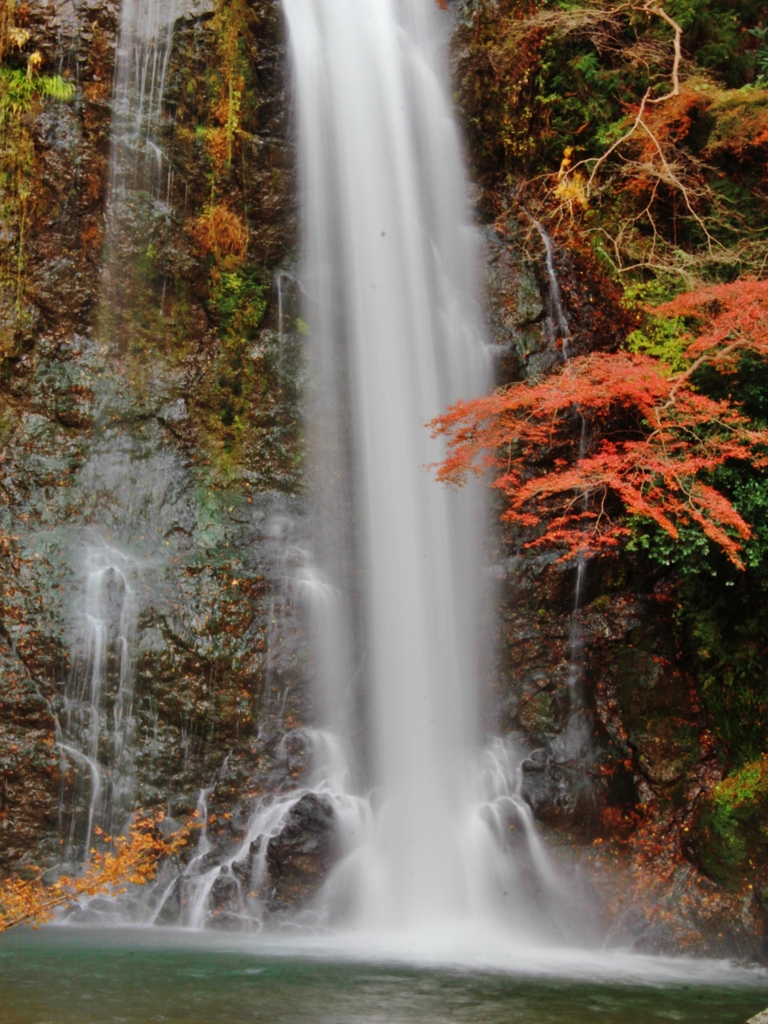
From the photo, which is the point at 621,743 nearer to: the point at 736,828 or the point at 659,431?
the point at 736,828

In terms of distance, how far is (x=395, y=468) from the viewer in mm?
12258

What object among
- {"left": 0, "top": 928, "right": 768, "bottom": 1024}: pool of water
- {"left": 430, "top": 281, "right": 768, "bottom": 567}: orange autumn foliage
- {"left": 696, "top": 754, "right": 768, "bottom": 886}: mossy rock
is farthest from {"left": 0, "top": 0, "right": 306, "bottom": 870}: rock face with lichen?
{"left": 696, "top": 754, "right": 768, "bottom": 886}: mossy rock

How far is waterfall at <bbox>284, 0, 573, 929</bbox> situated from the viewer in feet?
33.0

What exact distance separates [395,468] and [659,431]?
3.87 meters

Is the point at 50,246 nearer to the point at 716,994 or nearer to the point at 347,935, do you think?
the point at 347,935

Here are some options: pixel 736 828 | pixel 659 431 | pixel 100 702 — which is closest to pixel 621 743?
pixel 736 828

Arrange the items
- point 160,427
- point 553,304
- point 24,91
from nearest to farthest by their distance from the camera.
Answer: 1. point 160,427
2. point 24,91
3. point 553,304

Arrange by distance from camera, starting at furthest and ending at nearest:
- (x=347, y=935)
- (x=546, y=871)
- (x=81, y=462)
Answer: (x=81, y=462)
(x=546, y=871)
(x=347, y=935)

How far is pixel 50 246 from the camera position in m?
11.9

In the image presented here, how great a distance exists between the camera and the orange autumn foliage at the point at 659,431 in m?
9.52

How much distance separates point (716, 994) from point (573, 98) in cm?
1235

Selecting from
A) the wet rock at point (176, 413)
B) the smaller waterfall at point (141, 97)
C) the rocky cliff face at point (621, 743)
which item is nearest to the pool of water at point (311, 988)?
the rocky cliff face at point (621, 743)

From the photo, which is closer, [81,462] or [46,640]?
[46,640]

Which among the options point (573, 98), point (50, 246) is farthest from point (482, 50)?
point (50, 246)
